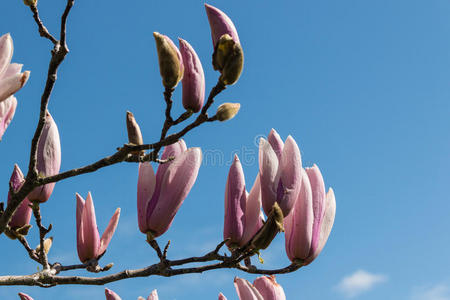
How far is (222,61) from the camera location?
126cm

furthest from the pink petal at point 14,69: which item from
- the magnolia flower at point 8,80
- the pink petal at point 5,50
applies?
the pink petal at point 5,50

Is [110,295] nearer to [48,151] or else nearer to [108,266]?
[108,266]

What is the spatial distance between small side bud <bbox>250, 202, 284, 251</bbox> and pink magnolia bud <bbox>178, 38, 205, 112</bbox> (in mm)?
340

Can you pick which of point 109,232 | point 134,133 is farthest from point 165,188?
point 109,232

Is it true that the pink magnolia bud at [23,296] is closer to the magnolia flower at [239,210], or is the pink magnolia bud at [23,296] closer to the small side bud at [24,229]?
the small side bud at [24,229]

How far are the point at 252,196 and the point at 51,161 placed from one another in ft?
1.97

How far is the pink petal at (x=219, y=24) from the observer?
131 cm

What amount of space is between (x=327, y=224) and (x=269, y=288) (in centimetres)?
28

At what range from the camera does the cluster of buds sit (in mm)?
1498

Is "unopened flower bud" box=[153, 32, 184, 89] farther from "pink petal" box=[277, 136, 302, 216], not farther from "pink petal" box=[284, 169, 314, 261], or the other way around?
"pink petal" box=[284, 169, 314, 261]

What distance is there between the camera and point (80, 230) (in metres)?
1.74

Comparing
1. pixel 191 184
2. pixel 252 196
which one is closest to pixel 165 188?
pixel 191 184

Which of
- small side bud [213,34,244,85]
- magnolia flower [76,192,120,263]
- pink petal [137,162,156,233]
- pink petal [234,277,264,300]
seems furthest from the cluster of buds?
magnolia flower [76,192,120,263]

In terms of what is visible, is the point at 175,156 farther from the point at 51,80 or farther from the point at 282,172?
the point at 51,80
